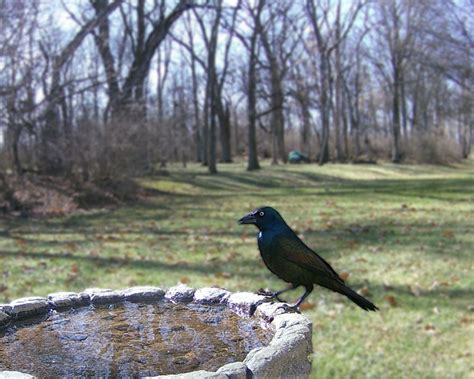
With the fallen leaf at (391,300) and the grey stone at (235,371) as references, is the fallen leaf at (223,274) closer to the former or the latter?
the fallen leaf at (391,300)

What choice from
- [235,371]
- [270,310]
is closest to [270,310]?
[270,310]

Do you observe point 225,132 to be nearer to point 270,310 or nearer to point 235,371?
point 270,310

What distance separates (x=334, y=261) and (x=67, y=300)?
5880mm

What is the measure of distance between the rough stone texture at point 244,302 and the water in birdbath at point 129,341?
0.13 ft

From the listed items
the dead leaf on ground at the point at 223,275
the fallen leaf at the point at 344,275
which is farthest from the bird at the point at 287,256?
the dead leaf on ground at the point at 223,275

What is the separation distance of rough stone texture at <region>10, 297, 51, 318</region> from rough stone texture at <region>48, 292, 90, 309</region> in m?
0.04

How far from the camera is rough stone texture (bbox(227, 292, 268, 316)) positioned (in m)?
2.70

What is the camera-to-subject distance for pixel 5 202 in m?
14.3

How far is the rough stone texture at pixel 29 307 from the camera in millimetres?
2670

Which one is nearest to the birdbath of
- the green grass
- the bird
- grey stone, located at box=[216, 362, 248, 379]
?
grey stone, located at box=[216, 362, 248, 379]

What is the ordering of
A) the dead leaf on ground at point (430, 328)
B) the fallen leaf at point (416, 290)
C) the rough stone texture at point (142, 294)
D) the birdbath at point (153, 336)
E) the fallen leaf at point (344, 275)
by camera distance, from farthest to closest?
the fallen leaf at point (344, 275) → the fallen leaf at point (416, 290) → the dead leaf on ground at point (430, 328) → the rough stone texture at point (142, 294) → the birdbath at point (153, 336)

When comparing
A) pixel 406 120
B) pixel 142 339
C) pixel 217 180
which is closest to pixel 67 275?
pixel 142 339

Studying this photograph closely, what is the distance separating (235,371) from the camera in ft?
6.05

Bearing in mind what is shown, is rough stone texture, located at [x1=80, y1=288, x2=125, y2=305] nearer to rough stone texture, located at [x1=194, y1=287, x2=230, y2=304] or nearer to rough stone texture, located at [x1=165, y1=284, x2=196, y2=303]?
rough stone texture, located at [x1=165, y1=284, x2=196, y2=303]
